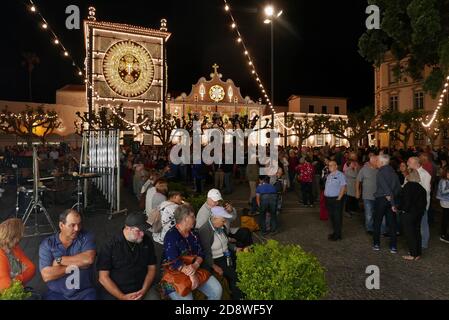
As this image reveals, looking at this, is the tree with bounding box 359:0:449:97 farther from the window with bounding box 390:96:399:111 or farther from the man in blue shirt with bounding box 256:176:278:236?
the window with bounding box 390:96:399:111

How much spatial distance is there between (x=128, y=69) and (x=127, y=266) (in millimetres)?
48077

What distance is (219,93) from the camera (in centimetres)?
6212

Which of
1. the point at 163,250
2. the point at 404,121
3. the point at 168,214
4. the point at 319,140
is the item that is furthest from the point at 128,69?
the point at 163,250

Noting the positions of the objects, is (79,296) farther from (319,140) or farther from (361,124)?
(319,140)

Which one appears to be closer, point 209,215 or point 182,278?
point 182,278

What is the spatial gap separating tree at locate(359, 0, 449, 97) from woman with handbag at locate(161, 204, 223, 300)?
9.08 meters

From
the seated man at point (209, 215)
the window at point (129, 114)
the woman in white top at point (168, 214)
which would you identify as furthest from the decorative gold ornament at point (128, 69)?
the seated man at point (209, 215)

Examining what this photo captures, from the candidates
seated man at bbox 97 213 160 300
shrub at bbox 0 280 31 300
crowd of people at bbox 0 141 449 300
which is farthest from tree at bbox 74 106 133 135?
shrub at bbox 0 280 31 300

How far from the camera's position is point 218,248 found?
530 cm

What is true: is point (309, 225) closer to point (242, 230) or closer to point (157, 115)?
point (242, 230)

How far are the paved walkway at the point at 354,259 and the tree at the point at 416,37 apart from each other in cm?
470

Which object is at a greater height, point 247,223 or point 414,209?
point 414,209
